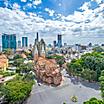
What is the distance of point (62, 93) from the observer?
13.8 metres

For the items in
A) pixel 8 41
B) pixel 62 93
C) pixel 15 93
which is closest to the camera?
pixel 15 93

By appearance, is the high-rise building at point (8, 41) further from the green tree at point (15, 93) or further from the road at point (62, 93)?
the green tree at point (15, 93)

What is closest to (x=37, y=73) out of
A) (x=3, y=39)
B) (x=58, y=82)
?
(x=58, y=82)

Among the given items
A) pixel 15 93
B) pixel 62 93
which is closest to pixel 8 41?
pixel 62 93

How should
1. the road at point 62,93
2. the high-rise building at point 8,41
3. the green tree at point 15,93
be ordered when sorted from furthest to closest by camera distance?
the high-rise building at point 8,41 → the road at point 62,93 → the green tree at point 15,93

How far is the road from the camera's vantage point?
12.2 meters

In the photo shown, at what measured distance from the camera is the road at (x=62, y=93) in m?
12.2

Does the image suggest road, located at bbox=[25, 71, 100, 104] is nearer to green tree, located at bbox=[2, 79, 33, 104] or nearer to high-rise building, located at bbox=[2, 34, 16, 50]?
green tree, located at bbox=[2, 79, 33, 104]

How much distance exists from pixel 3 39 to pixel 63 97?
39.8 m

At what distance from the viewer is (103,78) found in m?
11.4

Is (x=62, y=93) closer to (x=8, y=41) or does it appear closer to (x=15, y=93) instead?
(x=15, y=93)

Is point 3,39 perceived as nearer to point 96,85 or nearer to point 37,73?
point 37,73

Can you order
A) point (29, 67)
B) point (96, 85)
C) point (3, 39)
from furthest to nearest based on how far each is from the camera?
point (3, 39)
point (29, 67)
point (96, 85)

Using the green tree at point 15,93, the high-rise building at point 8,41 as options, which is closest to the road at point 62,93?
the green tree at point 15,93
